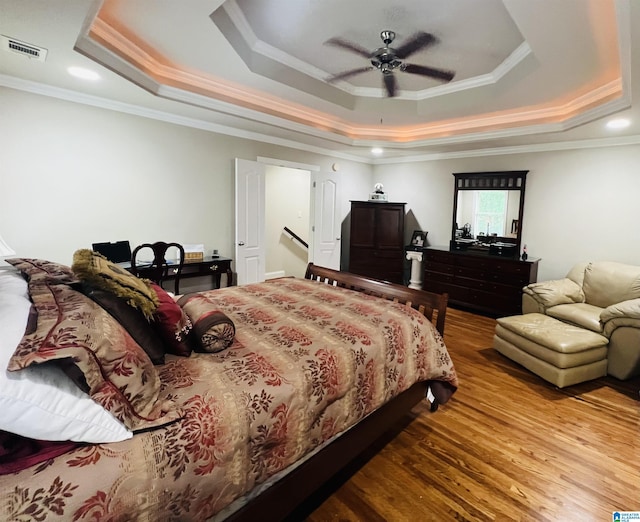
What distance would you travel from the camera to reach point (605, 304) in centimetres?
350

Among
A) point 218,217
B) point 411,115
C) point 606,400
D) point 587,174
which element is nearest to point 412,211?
point 411,115

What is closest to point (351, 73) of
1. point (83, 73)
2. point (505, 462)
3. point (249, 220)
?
point (83, 73)

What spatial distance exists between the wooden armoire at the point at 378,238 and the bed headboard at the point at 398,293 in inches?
102

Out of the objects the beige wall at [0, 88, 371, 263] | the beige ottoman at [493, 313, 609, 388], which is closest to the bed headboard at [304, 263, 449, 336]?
the beige ottoman at [493, 313, 609, 388]

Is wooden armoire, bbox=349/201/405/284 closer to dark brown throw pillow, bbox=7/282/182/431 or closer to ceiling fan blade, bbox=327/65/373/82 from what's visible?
ceiling fan blade, bbox=327/65/373/82

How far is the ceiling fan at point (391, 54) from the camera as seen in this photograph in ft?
8.09

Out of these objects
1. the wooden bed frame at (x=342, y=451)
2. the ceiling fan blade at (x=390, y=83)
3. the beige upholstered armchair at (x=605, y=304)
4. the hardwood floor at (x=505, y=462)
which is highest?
the ceiling fan blade at (x=390, y=83)

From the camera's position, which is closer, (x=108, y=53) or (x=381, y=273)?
(x=108, y=53)

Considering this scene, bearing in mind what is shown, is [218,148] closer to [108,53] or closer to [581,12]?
[108,53]

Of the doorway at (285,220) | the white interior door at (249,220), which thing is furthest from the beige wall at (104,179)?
the doorway at (285,220)

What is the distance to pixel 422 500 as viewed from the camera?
5.57 ft

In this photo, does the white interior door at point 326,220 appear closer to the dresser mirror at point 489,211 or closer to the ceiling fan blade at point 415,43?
the dresser mirror at point 489,211

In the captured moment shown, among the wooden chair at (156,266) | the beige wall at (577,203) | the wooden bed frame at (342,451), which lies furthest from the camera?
the beige wall at (577,203)

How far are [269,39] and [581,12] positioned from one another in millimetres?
2154
